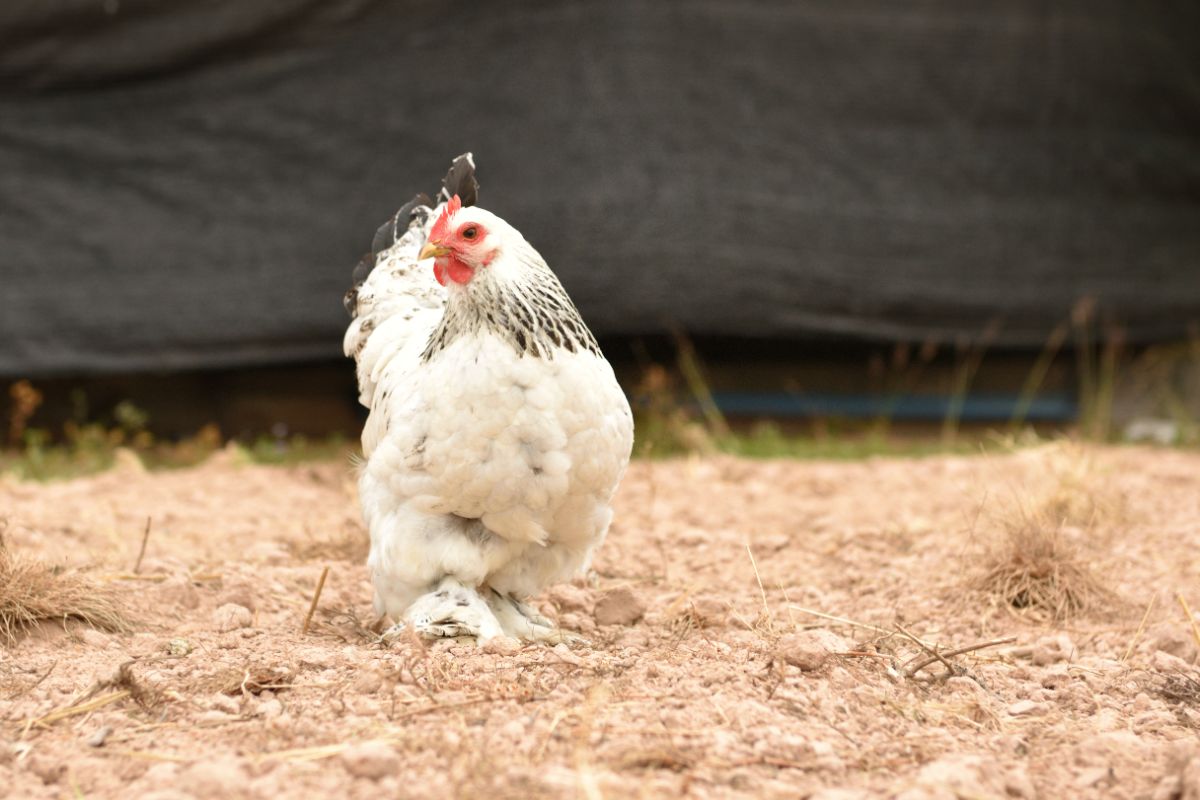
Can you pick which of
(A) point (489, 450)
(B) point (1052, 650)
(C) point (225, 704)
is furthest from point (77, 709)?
(B) point (1052, 650)

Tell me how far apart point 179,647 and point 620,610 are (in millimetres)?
1053

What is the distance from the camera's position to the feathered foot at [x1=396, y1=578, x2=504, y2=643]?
9.02 feet

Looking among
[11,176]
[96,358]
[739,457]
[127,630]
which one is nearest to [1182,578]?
[739,457]

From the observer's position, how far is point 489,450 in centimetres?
266

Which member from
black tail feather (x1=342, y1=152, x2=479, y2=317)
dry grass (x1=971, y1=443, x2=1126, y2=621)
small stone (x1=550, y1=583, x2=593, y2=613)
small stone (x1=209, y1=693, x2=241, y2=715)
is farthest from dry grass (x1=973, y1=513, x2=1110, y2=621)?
small stone (x1=209, y1=693, x2=241, y2=715)

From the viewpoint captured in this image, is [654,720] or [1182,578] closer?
[654,720]

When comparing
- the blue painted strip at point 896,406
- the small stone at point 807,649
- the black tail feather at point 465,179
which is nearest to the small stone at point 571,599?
the small stone at point 807,649

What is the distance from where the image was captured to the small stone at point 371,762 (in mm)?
1962

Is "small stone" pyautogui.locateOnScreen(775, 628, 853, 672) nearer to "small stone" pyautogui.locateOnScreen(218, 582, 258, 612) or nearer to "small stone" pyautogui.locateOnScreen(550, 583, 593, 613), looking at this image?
"small stone" pyautogui.locateOnScreen(550, 583, 593, 613)

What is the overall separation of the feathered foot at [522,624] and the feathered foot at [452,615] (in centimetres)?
10

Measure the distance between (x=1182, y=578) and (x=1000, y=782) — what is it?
1.79 metres

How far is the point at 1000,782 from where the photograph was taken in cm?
202

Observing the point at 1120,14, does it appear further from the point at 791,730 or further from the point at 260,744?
the point at 260,744

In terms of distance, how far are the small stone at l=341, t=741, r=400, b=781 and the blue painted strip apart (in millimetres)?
4893
